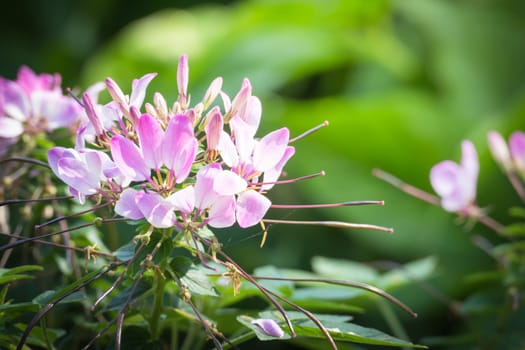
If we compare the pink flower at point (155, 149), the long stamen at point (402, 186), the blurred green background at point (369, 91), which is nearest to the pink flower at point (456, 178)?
the long stamen at point (402, 186)

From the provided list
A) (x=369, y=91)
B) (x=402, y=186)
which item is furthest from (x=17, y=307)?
(x=369, y=91)

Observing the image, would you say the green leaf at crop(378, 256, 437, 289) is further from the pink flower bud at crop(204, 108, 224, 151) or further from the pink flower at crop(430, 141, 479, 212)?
the pink flower bud at crop(204, 108, 224, 151)

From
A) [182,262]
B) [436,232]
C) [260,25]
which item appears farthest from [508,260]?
[260,25]

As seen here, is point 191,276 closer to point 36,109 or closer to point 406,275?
point 36,109

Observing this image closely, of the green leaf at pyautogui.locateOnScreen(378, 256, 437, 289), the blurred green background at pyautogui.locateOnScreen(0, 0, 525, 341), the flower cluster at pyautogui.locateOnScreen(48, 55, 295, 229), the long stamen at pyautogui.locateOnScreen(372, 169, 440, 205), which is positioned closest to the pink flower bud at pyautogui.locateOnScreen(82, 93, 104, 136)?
the flower cluster at pyautogui.locateOnScreen(48, 55, 295, 229)

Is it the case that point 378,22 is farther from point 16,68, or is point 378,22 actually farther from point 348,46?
point 16,68

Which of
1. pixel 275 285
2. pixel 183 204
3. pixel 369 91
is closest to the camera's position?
pixel 183 204
